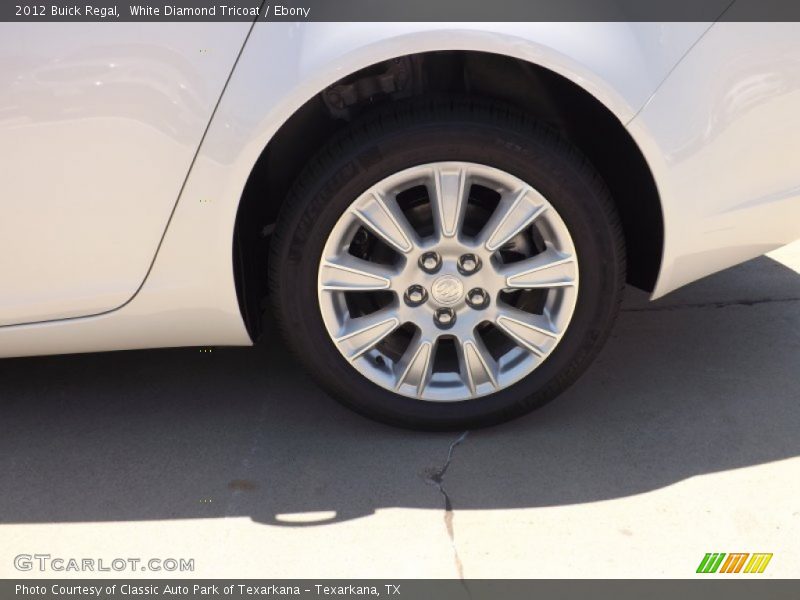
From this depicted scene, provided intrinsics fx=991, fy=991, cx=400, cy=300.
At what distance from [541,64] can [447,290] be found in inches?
23.9

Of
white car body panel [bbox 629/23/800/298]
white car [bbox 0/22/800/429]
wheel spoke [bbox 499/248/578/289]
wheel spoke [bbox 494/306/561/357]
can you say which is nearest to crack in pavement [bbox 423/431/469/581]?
white car [bbox 0/22/800/429]

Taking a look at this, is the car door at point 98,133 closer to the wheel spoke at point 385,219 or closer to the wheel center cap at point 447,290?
the wheel spoke at point 385,219

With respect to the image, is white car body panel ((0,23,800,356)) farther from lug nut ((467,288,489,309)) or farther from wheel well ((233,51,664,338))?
lug nut ((467,288,489,309))

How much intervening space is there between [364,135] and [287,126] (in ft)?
0.75

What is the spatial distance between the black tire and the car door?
321 millimetres

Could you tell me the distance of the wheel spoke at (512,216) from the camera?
2.39m

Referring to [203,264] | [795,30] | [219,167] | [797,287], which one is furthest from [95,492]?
[797,287]

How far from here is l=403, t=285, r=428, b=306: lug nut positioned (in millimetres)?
2486

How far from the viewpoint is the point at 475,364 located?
8.37 feet

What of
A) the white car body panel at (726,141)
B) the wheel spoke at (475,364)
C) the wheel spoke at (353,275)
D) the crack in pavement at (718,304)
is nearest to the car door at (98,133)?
the wheel spoke at (353,275)

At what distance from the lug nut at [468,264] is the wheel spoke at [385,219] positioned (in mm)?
130

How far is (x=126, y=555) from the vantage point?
7.37 ft

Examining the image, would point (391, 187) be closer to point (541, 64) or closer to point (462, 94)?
point (462, 94)

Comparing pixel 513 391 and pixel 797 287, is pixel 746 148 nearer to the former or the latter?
pixel 513 391
